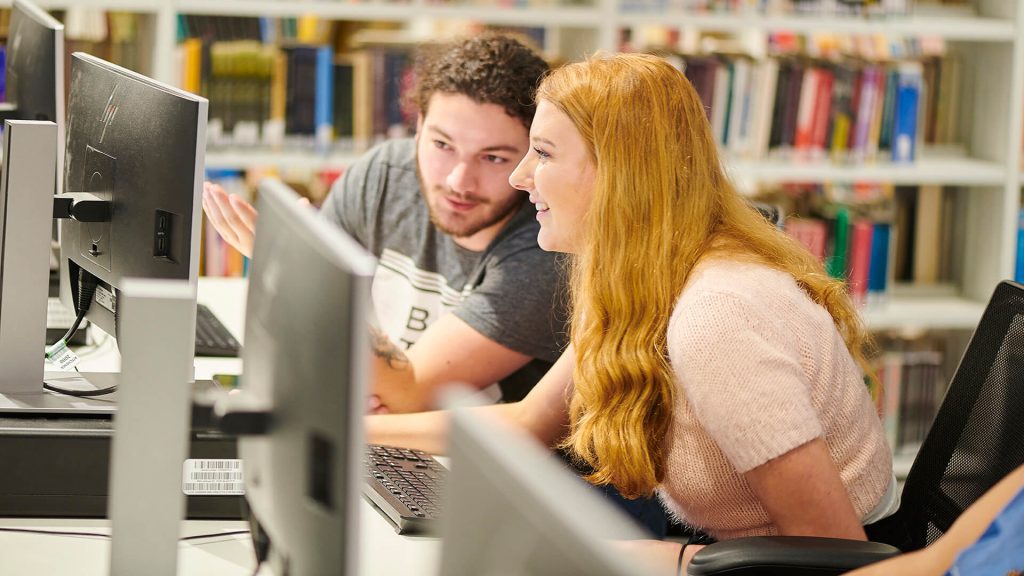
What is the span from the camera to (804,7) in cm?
341

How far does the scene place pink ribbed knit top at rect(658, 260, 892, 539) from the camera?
1450 millimetres

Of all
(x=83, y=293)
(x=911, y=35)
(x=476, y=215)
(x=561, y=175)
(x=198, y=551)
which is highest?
(x=911, y=35)

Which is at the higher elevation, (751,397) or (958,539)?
(751,397)

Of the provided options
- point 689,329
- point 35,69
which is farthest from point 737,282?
point 35,69

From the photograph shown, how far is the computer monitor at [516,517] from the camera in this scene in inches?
25.7

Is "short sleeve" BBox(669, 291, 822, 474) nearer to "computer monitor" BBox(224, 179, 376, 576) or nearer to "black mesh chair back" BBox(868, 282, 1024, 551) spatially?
"black mesh chair back" BBox(868, 282, 1024, 551)

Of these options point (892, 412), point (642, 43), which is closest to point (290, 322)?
point (642, 43)

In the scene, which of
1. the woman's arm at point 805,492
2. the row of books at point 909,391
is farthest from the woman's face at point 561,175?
the row of books at point 909,391

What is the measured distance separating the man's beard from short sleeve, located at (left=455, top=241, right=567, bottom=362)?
0.22 ft

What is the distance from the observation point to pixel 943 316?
350 centimetres

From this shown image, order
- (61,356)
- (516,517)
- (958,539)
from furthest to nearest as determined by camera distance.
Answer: (61,356) → (958,539) → (516,517)

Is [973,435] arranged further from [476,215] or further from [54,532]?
[54,532]

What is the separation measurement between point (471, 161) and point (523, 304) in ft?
0.82

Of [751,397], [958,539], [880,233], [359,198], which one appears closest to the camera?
[958,539]
